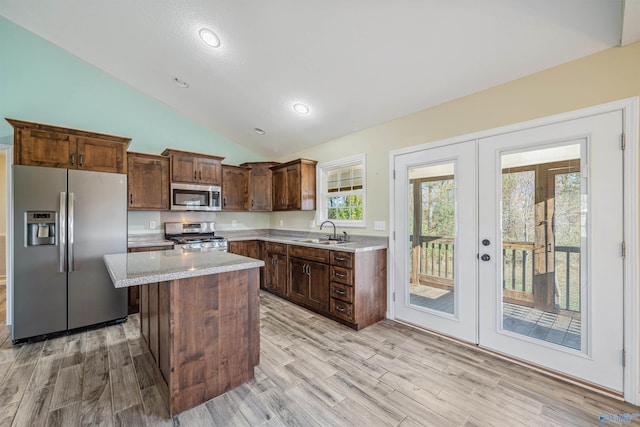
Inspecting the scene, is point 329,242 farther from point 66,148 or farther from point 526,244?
point 66,148

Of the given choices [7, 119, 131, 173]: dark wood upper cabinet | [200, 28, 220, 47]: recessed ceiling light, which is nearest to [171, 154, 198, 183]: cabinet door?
[7, 119, 131, 173]: dark wood upper cabinet

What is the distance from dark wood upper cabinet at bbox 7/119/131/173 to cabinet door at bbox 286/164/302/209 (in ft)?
7.48

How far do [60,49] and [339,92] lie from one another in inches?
149

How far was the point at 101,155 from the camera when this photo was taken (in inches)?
123

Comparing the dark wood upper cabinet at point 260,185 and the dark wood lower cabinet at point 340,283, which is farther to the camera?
the dark wood upper cabinet at point 260,185

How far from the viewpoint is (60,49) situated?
3.49m

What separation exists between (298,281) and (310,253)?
506mm

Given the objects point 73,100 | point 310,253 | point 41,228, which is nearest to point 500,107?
point 310,253

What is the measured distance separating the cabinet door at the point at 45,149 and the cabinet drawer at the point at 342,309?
3389mm

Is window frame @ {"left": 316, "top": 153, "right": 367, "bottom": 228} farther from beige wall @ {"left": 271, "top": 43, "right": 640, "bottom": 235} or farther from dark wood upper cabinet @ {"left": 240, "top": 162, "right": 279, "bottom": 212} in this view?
dark wood upper cabinet @ {"left": 240, "top": 162, "right": 279, "bottom": 212}

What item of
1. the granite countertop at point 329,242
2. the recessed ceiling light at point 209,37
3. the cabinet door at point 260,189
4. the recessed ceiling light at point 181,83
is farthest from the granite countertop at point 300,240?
the recessed ceiling light at point 209,37

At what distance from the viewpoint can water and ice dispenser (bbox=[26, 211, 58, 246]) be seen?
8.91 ft

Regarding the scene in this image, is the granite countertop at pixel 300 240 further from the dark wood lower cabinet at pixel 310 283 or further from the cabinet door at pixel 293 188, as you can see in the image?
the cabinet door at pixel 293 188

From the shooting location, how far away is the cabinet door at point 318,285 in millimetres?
3307
